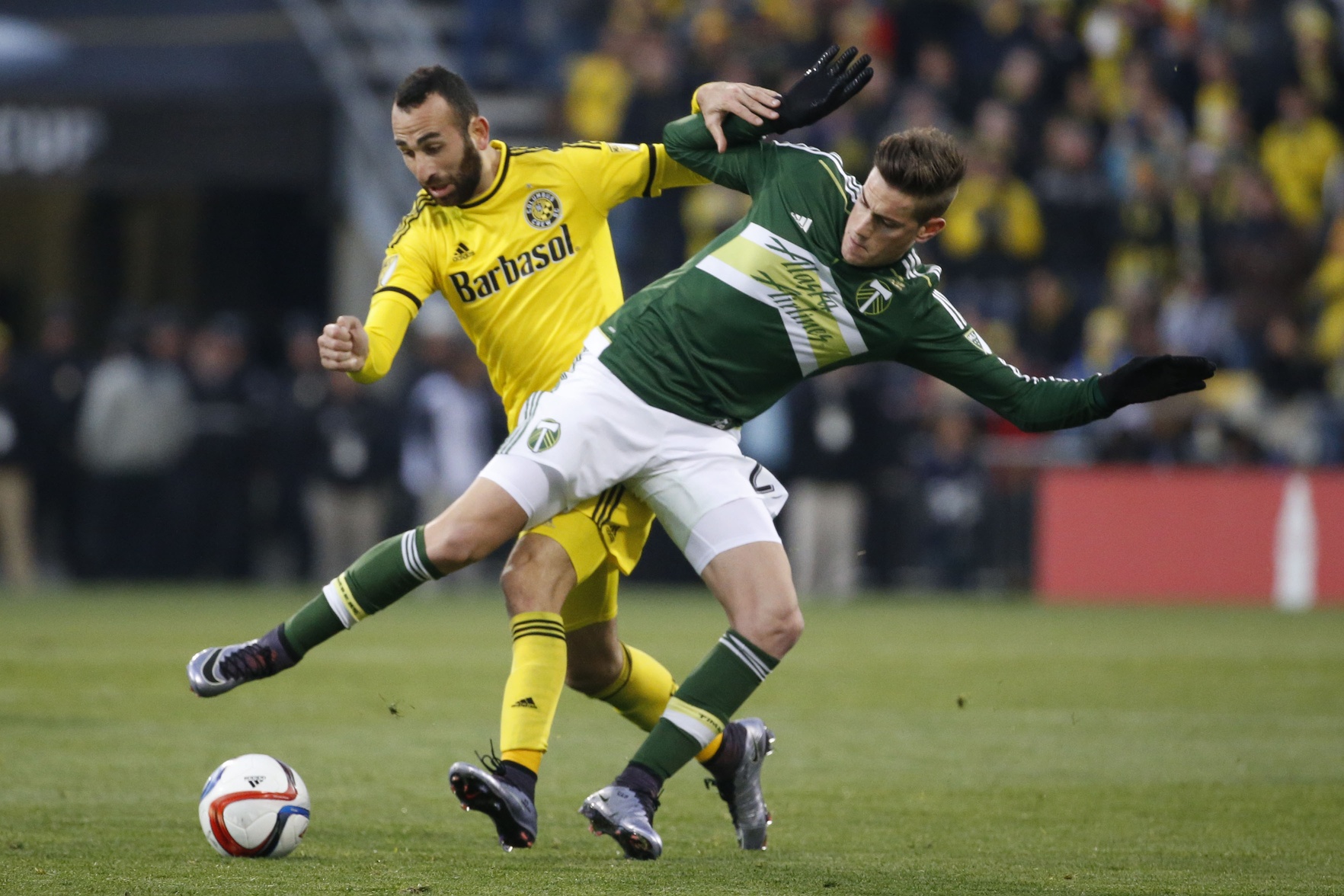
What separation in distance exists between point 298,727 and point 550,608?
3311 millimetres

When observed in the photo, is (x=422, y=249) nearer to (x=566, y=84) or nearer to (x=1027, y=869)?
(x=1027, y=869)

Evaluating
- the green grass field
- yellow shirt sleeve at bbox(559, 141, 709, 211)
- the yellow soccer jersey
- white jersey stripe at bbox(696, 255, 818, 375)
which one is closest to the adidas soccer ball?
the green grass field

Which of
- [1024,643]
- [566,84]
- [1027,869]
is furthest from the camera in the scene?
[566,84]

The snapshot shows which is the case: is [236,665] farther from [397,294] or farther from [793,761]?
[793,761]

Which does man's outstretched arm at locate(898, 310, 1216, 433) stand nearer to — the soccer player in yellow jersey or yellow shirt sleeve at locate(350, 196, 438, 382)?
the soccer player in yellow jersey

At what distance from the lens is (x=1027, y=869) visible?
5.39 meters

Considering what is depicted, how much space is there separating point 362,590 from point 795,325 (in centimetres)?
151

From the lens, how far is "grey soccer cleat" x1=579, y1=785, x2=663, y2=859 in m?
5.19

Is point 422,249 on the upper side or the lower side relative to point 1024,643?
upper

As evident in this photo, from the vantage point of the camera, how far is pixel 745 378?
5.74 m

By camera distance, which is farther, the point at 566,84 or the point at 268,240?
the point at 268,240

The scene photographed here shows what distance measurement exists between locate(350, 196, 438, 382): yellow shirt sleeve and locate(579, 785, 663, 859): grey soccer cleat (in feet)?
4.52

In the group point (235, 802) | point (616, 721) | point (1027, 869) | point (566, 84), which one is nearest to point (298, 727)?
point (616, 721)


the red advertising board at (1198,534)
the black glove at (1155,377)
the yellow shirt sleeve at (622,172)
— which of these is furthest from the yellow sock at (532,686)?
the red advertising board at (1198,534)
